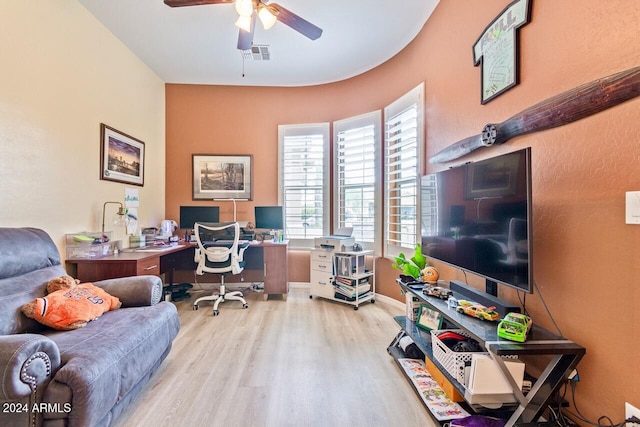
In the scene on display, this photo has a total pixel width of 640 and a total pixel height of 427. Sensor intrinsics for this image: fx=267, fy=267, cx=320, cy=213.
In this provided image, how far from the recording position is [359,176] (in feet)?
12.2

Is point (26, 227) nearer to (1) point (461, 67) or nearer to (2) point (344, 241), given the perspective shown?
(2) point (344, 241)

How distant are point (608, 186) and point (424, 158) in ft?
5.63

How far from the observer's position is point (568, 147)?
133 centimetres

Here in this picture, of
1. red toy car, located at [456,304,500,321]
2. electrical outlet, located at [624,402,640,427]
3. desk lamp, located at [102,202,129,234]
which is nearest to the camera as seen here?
electrical outlet, located at [624,402,640,427]

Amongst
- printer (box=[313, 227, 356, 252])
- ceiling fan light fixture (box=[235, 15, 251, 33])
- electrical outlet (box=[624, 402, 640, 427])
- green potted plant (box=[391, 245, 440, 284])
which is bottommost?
electrical outlet (box=[624, 402, 640, 427])

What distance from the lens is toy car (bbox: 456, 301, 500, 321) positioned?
4.83ft

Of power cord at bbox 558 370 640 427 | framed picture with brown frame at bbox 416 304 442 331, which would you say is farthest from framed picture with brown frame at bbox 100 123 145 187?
power cord at bbox 558 370 640 427

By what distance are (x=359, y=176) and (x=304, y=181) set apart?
2.89 feet

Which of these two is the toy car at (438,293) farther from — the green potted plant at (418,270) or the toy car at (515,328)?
the toy car at (515,328)

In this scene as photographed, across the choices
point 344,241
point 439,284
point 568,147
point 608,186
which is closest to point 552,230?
point 608,186

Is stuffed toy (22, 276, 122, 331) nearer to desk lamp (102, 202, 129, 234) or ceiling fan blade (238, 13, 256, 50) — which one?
desk lamp (102, 202, 129, 234)

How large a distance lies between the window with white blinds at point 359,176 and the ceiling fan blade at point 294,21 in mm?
1523

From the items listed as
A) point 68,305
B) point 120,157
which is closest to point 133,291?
point 68,305

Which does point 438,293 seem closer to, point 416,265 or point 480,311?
point 480,311
